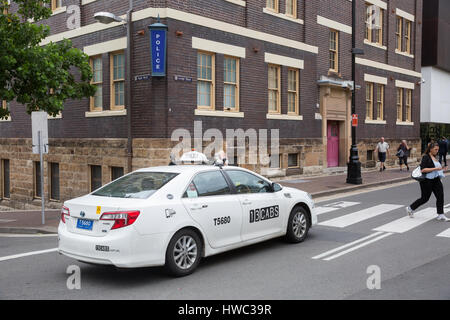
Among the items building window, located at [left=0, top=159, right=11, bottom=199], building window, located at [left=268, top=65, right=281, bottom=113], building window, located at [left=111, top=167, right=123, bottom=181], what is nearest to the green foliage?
building window, located at [left=111, top=167, right=123, bottom=181]

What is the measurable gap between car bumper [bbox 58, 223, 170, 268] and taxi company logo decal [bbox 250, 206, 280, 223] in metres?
1.79

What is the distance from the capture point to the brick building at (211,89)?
1453 cm

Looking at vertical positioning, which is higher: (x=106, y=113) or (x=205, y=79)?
(x=205, y=79)

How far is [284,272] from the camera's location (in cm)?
646

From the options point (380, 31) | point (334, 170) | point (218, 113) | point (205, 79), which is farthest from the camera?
point (380, 31)

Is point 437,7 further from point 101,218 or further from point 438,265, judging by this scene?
point 101,218

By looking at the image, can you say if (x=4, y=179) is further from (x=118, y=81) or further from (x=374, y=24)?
(x=374, y=24)

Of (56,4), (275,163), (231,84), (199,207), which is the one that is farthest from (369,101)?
(199,207)

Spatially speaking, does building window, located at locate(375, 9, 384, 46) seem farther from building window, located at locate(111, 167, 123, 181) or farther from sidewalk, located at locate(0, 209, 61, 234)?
sidewalk, located at locate(0, 209, 61, 234)

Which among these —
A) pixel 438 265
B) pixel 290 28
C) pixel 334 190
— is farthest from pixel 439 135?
pixel 438 265

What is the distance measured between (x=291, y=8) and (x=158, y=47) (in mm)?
7714

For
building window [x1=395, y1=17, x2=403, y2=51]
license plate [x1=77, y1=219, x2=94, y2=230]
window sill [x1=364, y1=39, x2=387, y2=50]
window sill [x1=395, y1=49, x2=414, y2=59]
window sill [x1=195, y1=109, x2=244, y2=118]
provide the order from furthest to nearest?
building window [x1=395, y1=17, x2=403, y2=51]
window sill [x1=395, y1=49, x2=414, y2=59]
window sill [x1=364, y1=39, x2=387, y2=50]
window sill [x1=195, y1=109, x2=244, y2=118]
license plate [x1=77, y1=219, x2=94, y2=230]

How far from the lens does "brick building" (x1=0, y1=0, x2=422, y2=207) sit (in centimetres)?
1453

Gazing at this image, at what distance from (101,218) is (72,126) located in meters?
12.4
